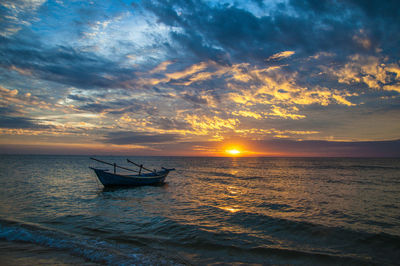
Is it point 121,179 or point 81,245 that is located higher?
point 81,245

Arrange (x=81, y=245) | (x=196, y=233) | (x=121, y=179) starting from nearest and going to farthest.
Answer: (x=81, y=245), (x=196, y=233), (x=121, y=179)

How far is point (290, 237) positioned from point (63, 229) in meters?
11.4

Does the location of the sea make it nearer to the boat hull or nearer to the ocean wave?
the ocean wave

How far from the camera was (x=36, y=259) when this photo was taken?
6.98 meters

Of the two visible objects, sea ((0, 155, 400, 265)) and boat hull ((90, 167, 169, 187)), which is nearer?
sea ((0, 155, 400, 265))

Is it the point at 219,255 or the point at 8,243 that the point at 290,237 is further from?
the point at 8,243


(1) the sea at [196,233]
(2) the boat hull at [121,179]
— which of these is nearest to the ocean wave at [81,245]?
(1) the sea at [196,233]

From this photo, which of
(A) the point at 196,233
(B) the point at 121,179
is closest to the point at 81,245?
(A) the point at 196,233

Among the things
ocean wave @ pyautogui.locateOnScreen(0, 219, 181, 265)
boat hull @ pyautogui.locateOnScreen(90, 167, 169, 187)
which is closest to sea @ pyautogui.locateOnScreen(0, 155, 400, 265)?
ocean wave @ pyautogui.locateOnScreen(0, 219, 181, 265)

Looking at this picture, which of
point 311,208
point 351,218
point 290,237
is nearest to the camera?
point 290,237

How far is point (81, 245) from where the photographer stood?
27.7ft

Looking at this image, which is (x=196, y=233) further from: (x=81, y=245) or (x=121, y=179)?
(x=121, y=179)

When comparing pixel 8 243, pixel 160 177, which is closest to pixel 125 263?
pixel 8 243

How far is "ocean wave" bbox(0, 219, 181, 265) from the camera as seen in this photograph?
23.9ft
